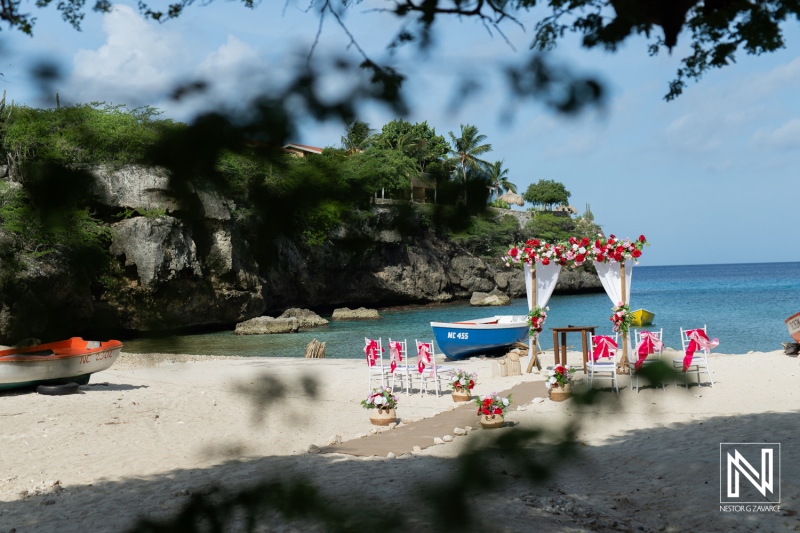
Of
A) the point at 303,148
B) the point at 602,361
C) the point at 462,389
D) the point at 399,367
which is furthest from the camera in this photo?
the point at 399,367

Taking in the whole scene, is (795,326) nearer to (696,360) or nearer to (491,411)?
(696,360)

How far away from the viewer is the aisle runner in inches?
301

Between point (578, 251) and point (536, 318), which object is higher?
point (578, 251)

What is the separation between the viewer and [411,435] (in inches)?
330

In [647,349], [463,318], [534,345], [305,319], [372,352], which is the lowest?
[463,318]

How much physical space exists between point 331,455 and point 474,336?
35.6ft

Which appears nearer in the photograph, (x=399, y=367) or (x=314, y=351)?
(x=399, y=367)

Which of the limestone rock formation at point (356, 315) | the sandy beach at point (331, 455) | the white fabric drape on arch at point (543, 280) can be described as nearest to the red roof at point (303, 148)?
the sandy beach at point (331, 455)

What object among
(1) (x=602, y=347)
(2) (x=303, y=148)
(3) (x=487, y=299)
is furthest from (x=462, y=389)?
(3) (x=487, y=299)

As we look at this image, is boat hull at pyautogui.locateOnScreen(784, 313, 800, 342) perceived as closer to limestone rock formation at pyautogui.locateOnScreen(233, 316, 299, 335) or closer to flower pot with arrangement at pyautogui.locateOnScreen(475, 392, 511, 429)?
flower pot with arrangement at pyautogui.locateOnScreen(475, 392, 511, 429)

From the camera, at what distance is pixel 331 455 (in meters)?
7.44

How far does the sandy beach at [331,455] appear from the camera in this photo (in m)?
2.14

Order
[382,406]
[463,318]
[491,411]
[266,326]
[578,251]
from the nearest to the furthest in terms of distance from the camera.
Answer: [491,411]
[382,406]
[578,251]
[266,326]
[463,318]
